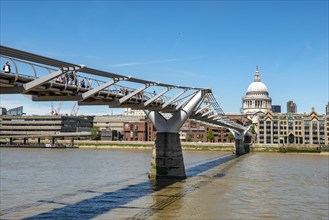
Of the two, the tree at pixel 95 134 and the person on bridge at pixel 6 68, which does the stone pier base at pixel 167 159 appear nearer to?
the person on bridge at pixel 6 68

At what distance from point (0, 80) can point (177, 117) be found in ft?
82.4

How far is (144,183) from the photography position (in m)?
35.8

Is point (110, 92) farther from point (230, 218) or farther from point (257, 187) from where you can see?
point (257, 187)

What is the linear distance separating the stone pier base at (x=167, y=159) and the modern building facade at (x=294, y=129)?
105483 millimetres

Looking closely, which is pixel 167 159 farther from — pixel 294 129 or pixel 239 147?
pixel 294 129

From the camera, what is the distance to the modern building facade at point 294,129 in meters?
135

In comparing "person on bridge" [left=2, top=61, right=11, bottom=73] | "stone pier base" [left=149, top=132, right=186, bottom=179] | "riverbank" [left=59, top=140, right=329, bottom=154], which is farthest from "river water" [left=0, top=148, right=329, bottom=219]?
"riverbank" [left=59, top=140, right=329, bottom=154]

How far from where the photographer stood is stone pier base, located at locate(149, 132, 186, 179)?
39.8 meters

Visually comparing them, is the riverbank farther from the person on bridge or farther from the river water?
the person on bridge

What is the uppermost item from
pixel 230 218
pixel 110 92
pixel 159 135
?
pixel 110 92

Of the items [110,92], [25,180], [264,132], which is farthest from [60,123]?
[110,92]

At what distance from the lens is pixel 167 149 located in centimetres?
4025

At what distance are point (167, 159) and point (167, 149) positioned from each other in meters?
1.01

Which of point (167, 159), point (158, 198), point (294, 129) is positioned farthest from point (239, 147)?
point (158, 198)
